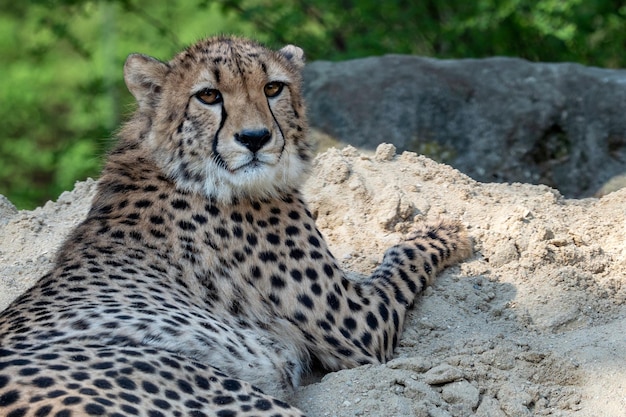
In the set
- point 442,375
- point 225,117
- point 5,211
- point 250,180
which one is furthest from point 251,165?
point 5,211

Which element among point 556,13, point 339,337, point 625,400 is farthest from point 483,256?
point 556,13

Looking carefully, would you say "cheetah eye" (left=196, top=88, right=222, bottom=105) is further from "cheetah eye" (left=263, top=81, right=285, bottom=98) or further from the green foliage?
the green foliage

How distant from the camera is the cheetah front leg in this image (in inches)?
147

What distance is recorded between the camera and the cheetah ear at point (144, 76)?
398 cm

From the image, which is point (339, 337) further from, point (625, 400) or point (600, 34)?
point (600, 34)

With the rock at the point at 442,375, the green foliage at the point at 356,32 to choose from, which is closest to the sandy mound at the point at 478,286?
the rock at the point at 442,375

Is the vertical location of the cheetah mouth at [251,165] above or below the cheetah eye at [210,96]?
below

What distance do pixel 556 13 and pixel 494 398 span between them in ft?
15.8

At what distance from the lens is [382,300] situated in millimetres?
3949

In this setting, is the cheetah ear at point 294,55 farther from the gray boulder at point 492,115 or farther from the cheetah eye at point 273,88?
the gray boulder at point 492,115

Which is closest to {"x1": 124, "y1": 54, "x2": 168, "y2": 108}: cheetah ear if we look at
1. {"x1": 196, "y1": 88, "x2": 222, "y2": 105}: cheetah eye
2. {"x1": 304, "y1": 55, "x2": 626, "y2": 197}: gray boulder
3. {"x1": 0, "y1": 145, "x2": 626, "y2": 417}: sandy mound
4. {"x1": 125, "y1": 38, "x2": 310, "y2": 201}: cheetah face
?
{"x1": 125, "y1": 38, "x2": 310, "y2": 201}: cheetah face

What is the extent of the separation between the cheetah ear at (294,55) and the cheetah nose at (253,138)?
2.03 feet

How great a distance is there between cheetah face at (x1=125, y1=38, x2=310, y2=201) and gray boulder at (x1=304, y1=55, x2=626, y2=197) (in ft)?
8.51

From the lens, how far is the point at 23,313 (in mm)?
3311
